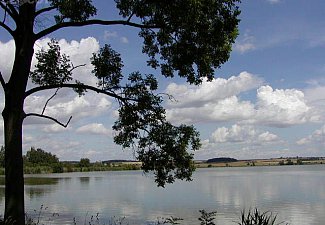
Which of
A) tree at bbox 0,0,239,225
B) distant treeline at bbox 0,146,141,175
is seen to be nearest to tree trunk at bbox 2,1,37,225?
tree at bbox 0,0,239,225

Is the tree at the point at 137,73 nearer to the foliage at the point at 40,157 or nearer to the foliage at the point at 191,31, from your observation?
the foliage at the point at 191,31

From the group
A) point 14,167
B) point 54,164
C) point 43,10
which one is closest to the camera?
point 14,167

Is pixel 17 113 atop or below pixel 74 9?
A: below

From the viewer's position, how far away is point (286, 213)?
27.7 metres

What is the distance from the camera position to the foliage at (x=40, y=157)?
429 ft

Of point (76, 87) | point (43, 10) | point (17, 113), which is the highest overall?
point (43, 10)

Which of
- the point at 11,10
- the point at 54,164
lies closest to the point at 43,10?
the point at 11,10

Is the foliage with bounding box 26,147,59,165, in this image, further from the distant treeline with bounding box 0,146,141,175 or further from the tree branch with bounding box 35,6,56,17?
the tree branch with bounding box 35,6,56,17

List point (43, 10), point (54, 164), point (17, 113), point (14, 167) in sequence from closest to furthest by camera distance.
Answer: point (14, 167), point (17, 113), point (43, 10), point (54, 164)

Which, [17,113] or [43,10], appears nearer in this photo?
[17,113]

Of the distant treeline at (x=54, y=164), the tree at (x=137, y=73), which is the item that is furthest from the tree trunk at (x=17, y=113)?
the distant treeline at (x=54, y=164)

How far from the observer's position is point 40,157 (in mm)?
134250

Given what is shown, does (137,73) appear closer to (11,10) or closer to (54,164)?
(11,10)

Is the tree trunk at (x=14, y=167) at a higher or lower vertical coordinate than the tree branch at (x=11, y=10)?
lower
